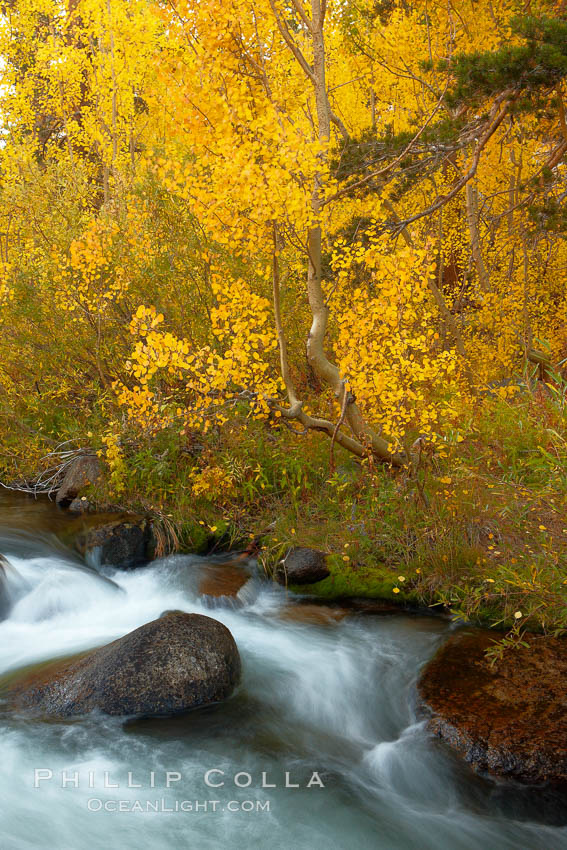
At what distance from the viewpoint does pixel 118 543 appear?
7.56 m

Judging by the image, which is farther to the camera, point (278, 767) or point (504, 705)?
point (504, 705)

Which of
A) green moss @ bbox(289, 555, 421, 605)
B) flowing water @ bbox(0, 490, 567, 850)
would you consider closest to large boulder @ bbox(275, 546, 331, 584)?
green moss @ bbox(289, 555, 421, 605)

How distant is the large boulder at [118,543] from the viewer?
24.5 ft

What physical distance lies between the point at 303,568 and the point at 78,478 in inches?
143

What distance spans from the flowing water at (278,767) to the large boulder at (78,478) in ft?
Result: 9.01

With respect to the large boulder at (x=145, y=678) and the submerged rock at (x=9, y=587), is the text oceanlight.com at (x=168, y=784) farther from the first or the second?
the submerged rock at (x=9, y=587)

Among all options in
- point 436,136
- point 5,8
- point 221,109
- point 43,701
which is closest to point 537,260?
point 436,136

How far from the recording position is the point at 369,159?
7203 millimetres

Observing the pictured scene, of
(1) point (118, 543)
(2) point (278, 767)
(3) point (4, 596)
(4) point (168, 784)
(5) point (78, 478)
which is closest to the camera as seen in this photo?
(4) point (168, 784)

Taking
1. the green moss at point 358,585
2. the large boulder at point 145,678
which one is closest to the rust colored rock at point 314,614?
the green moss at point 358,585

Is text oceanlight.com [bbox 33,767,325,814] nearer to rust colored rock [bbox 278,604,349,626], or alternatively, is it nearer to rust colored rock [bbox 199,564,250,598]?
rust colored rock [bbox 278,604,349,626]

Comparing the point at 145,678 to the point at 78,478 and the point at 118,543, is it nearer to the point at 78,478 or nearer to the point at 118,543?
the point at 118,543

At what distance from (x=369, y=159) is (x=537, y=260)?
7028 millimetres

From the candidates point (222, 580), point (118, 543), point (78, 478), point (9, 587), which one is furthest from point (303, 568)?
point (78, 478)
